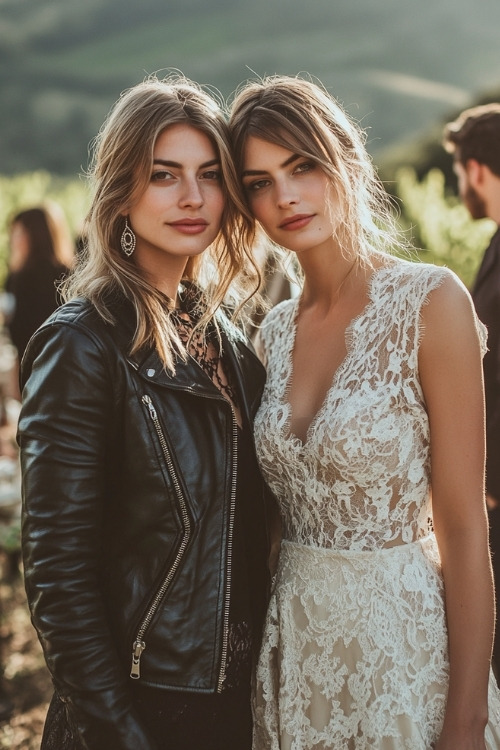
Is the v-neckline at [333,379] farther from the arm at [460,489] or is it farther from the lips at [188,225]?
the lips at [188,225]

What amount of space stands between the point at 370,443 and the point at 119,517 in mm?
701

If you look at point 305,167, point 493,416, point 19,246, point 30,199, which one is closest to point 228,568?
point 305,167

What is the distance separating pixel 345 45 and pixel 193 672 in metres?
29.4

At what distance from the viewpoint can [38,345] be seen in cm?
196

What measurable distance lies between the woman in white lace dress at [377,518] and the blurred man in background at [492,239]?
107 centimetres

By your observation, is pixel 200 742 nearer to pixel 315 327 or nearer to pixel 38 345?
pixel 38 345

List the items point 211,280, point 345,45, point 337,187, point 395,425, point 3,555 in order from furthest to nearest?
1. point 345,45
2. point 3,555
3. point 211,280
4. point 337,187
5. point 395,425

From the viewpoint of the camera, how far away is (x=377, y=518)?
2.15 meters

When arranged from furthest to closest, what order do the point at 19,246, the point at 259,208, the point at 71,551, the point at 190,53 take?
the point at 190,53, the point at 19,246, the point at 259,208, the point at 71,551

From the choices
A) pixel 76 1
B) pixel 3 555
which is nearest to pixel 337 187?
pixel 3 555

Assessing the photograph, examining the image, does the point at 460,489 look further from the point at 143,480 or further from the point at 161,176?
the point at 161,176

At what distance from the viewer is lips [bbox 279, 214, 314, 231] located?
2.40 m

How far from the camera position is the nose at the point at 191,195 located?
7.20 feet

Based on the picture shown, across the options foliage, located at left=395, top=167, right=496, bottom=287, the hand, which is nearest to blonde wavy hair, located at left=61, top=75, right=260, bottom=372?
the hand
